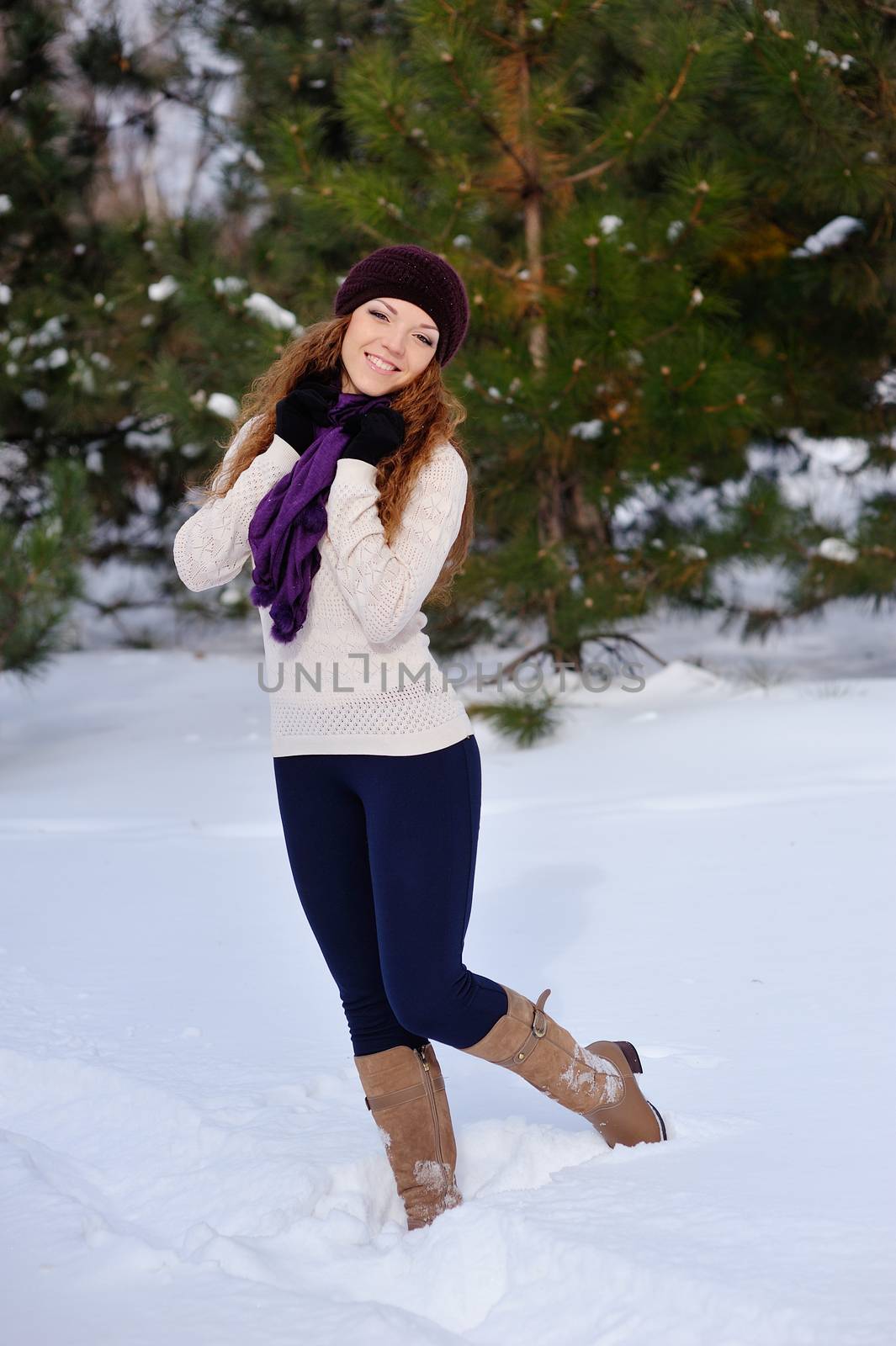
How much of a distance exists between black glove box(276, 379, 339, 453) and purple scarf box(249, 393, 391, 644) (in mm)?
21

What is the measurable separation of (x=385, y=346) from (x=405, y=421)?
10 cm

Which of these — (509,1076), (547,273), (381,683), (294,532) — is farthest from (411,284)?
(547,273)

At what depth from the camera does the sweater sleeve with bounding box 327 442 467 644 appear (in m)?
1.38

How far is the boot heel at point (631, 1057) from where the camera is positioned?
172 cm

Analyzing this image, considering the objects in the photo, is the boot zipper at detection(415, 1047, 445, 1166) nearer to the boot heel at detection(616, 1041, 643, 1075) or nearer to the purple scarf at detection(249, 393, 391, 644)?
the boot heel at detection(616, 1041, 643, 1075)

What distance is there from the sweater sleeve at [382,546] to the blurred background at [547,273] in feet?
8.96

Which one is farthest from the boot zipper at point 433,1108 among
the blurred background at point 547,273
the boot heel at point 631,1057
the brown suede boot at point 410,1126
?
the blurred background at point 547,273

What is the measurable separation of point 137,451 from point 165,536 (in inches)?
20.6

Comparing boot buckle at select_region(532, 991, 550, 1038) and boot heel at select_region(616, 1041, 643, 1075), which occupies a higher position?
boot buckle at select_region(532, 991, 550, 1038)

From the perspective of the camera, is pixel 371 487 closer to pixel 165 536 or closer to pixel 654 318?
pixel 654 318

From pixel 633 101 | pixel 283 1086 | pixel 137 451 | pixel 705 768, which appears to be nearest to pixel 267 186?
pixel 137 451

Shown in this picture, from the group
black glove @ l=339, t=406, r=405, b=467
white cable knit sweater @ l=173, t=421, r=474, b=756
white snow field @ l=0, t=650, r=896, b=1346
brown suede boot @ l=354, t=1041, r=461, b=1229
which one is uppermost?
black glove @ l=339, t=406, r=405, b=467

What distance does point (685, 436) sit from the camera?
4.37 m

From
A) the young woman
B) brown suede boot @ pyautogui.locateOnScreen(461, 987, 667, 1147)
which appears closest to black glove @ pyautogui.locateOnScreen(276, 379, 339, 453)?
the young woman
